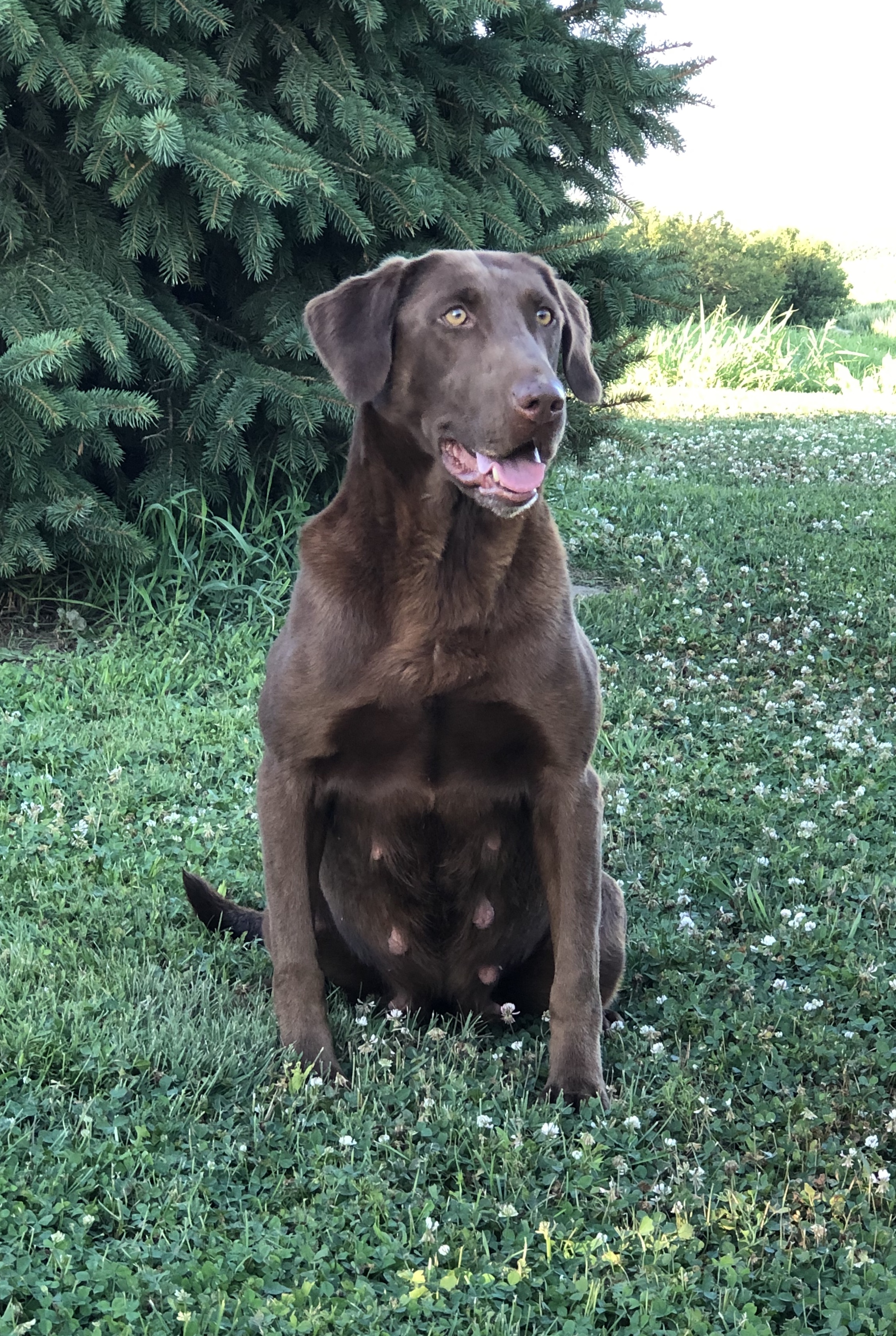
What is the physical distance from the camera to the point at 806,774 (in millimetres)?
4953

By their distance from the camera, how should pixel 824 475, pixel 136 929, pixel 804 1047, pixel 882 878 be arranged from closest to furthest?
pixel 804 1047 → pixel 136 929 → pixel 882 878 → pixel 824 475

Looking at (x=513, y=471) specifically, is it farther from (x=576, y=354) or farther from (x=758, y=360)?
(x=758, y=360)

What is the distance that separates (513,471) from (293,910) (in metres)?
1.12

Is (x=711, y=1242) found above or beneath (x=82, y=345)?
beneath

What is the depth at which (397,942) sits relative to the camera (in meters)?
3.30

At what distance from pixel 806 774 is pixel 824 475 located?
541cm

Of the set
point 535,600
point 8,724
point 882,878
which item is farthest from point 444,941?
point 8,724

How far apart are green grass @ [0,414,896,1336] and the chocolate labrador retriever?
258 millimetres

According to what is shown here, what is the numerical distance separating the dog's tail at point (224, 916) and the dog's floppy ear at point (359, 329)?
4.76ft

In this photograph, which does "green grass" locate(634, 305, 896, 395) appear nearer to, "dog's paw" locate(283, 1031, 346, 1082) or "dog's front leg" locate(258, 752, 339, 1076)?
"dog's front leg" locate(258, 752, 339, 1076)

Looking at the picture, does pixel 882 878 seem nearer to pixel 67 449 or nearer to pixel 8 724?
pixel 8 724

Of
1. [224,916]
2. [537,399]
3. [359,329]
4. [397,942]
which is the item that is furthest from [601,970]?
[359,329]

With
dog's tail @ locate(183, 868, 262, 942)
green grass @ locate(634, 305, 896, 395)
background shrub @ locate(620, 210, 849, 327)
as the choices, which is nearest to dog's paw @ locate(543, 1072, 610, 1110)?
dog's tail @ locate(183, 868, 262, 942)

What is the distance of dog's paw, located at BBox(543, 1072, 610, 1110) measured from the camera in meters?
3.02
